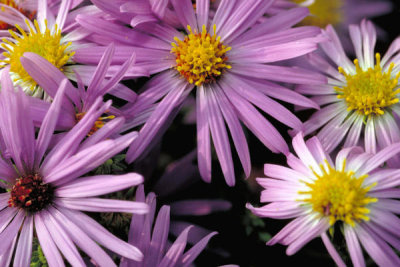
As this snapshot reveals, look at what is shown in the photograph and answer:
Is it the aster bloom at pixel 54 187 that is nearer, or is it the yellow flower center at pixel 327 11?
the aster bloom at pixel 54 187

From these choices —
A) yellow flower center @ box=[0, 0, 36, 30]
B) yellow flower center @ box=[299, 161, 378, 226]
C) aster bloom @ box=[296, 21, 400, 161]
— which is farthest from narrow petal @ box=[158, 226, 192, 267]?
yellow flower center @ box=[0, 0, 36, 30]

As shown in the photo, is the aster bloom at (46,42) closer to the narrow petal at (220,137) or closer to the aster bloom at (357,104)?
the narrow petal at (220,137)

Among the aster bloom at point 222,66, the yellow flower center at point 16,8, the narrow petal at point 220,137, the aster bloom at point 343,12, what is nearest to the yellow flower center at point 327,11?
the aster bloom at point 343,12

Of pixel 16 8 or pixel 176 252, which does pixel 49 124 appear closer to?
pixel 176 252

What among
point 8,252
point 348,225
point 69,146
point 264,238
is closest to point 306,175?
point 348,225

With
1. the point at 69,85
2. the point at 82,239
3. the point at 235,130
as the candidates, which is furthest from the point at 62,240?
the point at 235,130

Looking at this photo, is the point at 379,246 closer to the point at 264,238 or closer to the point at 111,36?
the point at 264,238

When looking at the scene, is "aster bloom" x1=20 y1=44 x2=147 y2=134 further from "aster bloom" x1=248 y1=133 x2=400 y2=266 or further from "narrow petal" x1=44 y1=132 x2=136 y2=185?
"aster bloom" x1=248 y1=133 x2=400 y2=266
